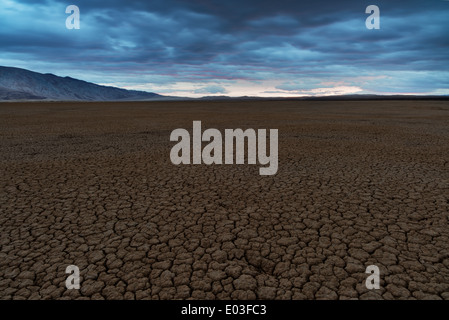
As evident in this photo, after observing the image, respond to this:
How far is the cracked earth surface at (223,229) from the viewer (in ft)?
9.88

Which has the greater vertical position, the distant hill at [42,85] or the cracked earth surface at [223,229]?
the distant hill at [42,85]

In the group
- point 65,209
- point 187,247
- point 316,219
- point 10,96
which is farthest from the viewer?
point 10,96

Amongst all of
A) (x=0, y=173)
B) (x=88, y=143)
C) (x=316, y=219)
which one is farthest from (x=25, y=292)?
(x=88, y=143)

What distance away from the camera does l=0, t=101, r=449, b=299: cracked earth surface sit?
301 centimetres

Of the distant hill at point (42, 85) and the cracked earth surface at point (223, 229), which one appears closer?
the cracked earth surface at point (223, 229)

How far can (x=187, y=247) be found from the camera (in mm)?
3723

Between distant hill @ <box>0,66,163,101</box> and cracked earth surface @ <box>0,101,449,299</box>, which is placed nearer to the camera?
cracked earth surface @ <box>0,101,449,299</box>

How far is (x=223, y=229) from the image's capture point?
13.8ft

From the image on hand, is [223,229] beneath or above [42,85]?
beneath

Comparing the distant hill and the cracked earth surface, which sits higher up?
the distant hill

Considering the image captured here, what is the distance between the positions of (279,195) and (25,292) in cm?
413
